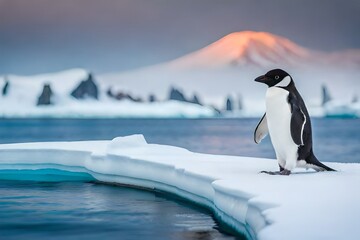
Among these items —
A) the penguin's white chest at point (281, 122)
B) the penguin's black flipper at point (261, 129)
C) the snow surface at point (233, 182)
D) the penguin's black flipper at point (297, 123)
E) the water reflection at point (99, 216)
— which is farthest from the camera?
the penguin's black flipper at point (261, 129)

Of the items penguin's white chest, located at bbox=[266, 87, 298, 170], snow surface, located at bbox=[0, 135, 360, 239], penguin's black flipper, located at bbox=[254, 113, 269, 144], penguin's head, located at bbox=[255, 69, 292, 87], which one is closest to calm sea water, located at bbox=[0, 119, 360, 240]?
snow surface, located at bbox=[0, 135, 360, 239]

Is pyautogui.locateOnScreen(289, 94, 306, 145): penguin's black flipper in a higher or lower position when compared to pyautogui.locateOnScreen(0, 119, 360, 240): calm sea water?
higher

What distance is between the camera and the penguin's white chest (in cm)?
711

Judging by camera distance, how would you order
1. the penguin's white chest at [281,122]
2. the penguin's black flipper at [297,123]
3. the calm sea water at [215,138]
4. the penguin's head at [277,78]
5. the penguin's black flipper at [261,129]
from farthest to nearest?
the calm sea water at [215,138] < the penguin's black flipper at [261,129] < the penguin's head at [277,78] < the penguin's white chest at [281,122] < the penguin's black flipper at [297,123]

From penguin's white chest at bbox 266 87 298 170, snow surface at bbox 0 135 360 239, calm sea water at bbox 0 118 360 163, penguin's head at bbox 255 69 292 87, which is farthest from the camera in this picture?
calm sea water at bbox 0 118 360 163

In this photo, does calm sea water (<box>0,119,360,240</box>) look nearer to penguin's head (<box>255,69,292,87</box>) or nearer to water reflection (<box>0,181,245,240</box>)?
water reflection (<box>0,181,245,240</box>)

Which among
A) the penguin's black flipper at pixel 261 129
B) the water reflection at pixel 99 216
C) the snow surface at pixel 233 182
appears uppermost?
the penguin's black flipper at pixel 261 129

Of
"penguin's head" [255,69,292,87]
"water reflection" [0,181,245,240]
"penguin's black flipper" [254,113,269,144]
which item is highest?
"penguin's head" [255,69,292,87]

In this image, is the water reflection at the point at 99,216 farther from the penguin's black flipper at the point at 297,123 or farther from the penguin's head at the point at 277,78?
the penguin's head at the point at 277,78

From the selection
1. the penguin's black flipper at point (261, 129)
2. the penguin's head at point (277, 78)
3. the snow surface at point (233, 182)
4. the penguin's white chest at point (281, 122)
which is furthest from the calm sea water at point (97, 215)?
the penguin's head at point (277, 78)

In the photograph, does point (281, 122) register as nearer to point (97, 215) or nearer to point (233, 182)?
point (233, 182)

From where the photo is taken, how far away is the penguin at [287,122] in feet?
23.0

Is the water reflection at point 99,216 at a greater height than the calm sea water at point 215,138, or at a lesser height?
lesser

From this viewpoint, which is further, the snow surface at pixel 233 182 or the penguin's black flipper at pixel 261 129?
the penguin's black flipper at pixel 261 129
